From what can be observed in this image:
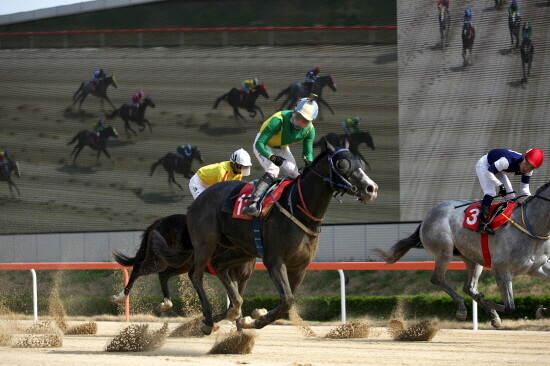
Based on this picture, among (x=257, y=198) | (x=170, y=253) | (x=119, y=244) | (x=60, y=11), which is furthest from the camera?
(x=60, y=11)

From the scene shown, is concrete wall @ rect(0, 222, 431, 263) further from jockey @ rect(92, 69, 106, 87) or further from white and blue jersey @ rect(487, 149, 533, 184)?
white and blue jersey @ rect(487, 149, 533, 184)

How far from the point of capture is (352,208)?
1909 centimetres

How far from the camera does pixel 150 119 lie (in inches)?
819

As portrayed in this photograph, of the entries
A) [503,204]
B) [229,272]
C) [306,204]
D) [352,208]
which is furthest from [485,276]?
[306,204]

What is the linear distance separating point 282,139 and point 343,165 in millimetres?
906

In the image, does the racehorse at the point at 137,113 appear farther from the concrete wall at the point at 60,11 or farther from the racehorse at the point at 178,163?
Answer: the concrete wall at the point at 60,11

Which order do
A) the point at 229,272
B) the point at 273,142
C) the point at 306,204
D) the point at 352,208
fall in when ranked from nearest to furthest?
the point at 306,204 < the point at 273,142 < the point at 229,272 < the point at 352,208

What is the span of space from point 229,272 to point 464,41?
38.2ft

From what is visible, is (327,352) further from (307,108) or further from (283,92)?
(283,92)

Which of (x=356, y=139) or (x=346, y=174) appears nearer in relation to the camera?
(x=346, y=174)

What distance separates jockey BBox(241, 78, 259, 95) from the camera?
20078mm

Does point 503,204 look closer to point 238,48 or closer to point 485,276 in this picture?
point 485,276

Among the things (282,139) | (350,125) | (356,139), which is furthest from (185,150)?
(282,139)

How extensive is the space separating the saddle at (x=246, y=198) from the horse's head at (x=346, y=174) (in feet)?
1.36
